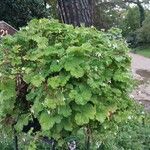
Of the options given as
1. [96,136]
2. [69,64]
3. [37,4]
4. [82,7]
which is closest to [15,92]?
[69,64]

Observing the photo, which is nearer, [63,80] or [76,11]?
[63,80]

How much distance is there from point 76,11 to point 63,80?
94.4 inches

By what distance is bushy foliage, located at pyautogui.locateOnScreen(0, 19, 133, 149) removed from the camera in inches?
131

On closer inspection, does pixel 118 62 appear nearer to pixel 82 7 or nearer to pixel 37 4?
pixel 82 7

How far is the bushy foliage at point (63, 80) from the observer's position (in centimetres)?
333

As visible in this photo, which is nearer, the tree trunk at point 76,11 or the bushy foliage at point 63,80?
the bushy foliage at point 63,80

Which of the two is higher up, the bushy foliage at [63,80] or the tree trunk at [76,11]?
the tree trunk at [76,11]

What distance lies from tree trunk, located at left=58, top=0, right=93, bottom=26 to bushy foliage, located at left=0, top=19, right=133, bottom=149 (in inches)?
69.0

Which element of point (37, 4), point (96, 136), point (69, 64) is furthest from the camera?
point (37, 4)

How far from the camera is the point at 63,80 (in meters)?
3.32

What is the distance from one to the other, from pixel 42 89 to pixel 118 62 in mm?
628

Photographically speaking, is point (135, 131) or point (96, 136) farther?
point (135, 131)

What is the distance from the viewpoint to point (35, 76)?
11.1ft

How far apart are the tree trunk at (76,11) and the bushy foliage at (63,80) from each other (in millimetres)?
1753
